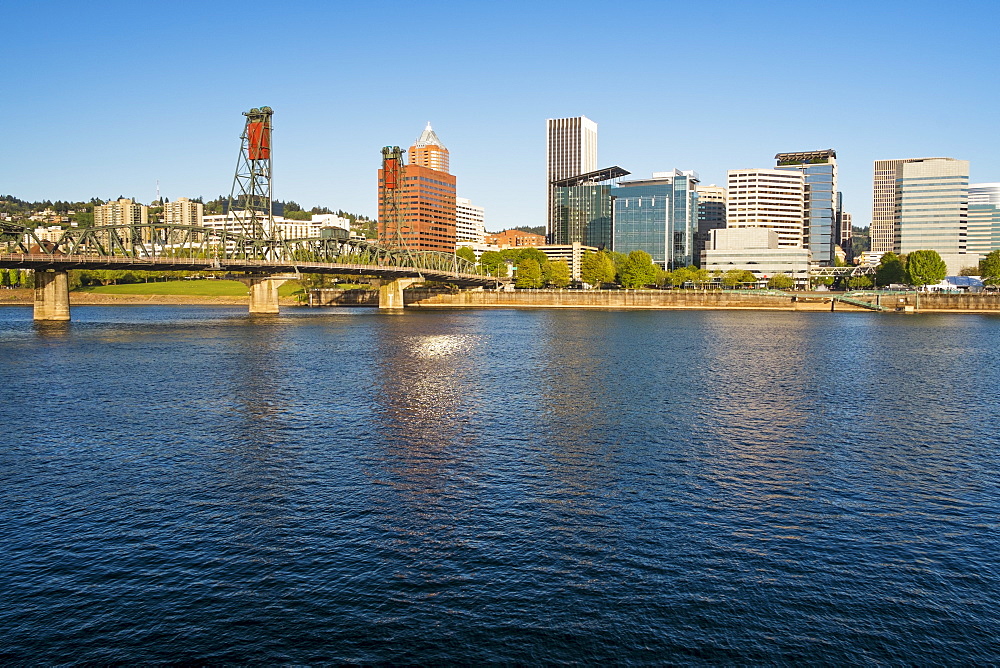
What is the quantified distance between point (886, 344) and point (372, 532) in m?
94.8

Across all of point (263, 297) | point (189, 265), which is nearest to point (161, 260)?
point (189, 265)

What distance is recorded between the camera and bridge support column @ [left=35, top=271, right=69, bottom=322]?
456 feet

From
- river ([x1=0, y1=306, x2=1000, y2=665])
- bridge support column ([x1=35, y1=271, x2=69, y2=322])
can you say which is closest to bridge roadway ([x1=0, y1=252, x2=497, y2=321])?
bridge support column ([x1=35, y1=271, x2=69, y2=322])

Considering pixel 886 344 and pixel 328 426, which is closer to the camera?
pixel 328 426

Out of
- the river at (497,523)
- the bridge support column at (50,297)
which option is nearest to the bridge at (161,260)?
the bridge support column at (50,297)

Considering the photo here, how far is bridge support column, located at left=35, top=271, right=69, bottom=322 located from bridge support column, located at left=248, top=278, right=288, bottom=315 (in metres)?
39.7

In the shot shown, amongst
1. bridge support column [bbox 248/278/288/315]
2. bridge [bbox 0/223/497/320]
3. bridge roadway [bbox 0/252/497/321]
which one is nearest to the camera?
bridge roadway [bbox 0/252/497/321]

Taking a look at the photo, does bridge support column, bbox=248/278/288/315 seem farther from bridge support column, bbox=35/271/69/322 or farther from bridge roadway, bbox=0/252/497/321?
bridge support column, bbox=35/271/69/322

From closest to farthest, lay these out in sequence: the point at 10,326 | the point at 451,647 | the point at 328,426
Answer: the point at 451,647 → the point at 328,426 → the point at 10,326

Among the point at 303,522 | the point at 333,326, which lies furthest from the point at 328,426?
the point at 333,326

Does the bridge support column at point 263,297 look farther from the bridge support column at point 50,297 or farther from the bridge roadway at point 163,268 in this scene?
the bridge support column at point 50,297

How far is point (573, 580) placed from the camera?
78.5 ft

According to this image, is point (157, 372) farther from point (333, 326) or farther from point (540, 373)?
point (333, 326)

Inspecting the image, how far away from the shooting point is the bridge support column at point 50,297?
139 m
